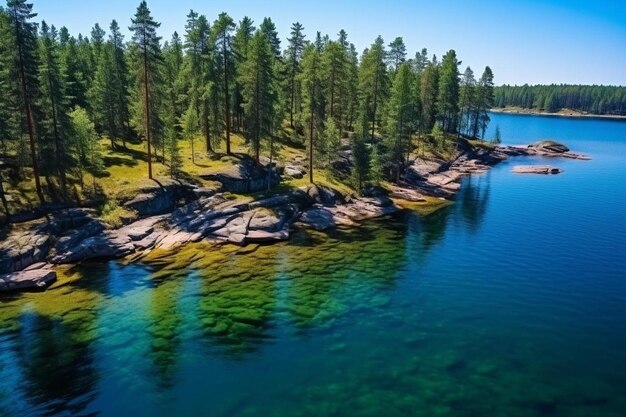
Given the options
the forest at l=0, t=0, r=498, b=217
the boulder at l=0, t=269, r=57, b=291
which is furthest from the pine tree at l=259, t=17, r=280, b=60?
the boulder at l=0, t=269, r=57, b=291

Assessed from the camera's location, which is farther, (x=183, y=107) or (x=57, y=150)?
(x=183, y=107)

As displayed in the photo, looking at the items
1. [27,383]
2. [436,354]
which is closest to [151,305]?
[27,383]

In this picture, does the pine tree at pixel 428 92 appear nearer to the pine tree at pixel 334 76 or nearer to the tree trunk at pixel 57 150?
the pine tree at pixel 334 76

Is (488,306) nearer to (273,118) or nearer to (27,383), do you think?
(27,383)

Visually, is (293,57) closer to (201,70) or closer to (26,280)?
(201,70)

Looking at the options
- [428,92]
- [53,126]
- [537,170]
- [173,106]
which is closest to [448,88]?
[428,92]

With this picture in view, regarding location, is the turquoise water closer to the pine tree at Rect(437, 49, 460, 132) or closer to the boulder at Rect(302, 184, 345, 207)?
the boulder at Rect(302, 184, 345, 207)
